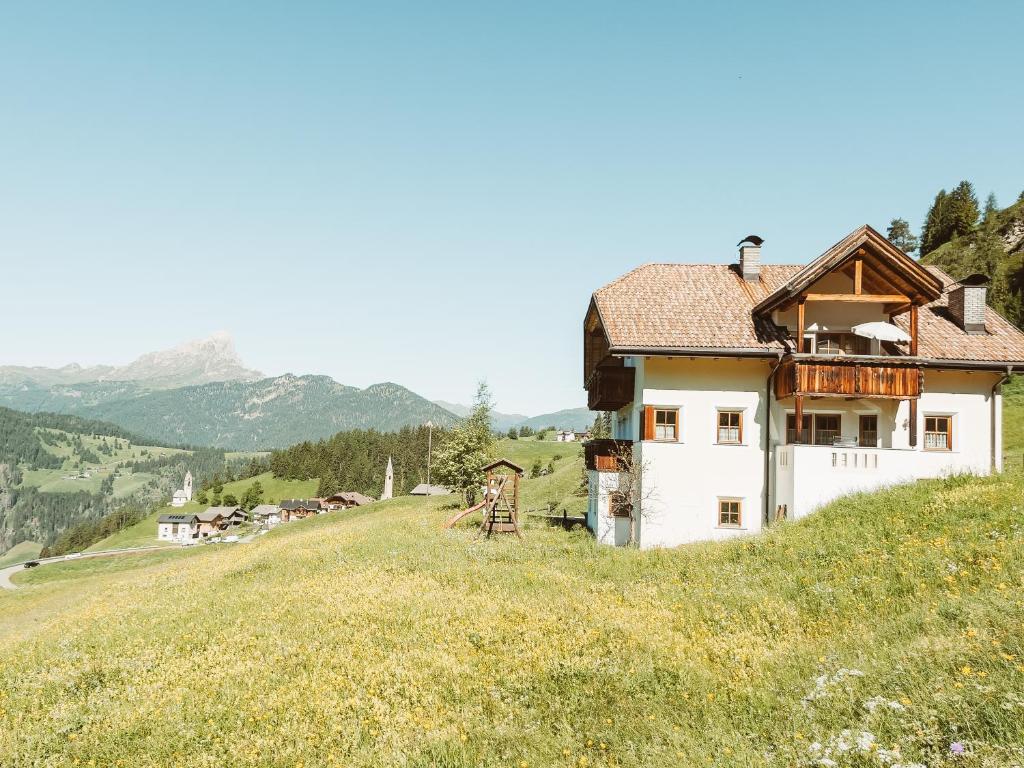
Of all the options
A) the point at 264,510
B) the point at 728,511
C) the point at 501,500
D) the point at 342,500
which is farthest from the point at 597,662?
the point at 264,510

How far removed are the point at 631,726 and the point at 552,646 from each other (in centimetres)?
377

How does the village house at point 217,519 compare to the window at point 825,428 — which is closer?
the window at point 825,428

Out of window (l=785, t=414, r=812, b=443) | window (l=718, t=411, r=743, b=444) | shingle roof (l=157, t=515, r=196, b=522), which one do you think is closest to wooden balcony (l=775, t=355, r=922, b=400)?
window (l=785, t=414, r=812, b=443)

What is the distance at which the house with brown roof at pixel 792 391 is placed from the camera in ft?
79.8

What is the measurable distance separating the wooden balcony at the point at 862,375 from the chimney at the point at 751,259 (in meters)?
6.36

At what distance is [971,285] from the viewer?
27.5 metres

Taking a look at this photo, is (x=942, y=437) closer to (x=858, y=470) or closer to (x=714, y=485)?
(x=858, y=470)

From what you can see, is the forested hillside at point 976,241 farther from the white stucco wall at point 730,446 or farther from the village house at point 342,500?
the village house at point 342,500

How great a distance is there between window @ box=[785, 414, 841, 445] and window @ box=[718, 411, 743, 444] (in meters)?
2.07

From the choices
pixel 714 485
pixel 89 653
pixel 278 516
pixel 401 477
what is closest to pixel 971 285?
pixel 714 485

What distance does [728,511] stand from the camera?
83.8ft

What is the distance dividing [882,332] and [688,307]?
24.3 feet

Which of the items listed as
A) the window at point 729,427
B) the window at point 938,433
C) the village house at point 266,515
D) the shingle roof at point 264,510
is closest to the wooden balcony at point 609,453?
the window at point 729,427

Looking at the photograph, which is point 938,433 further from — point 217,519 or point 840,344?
point 217,519
